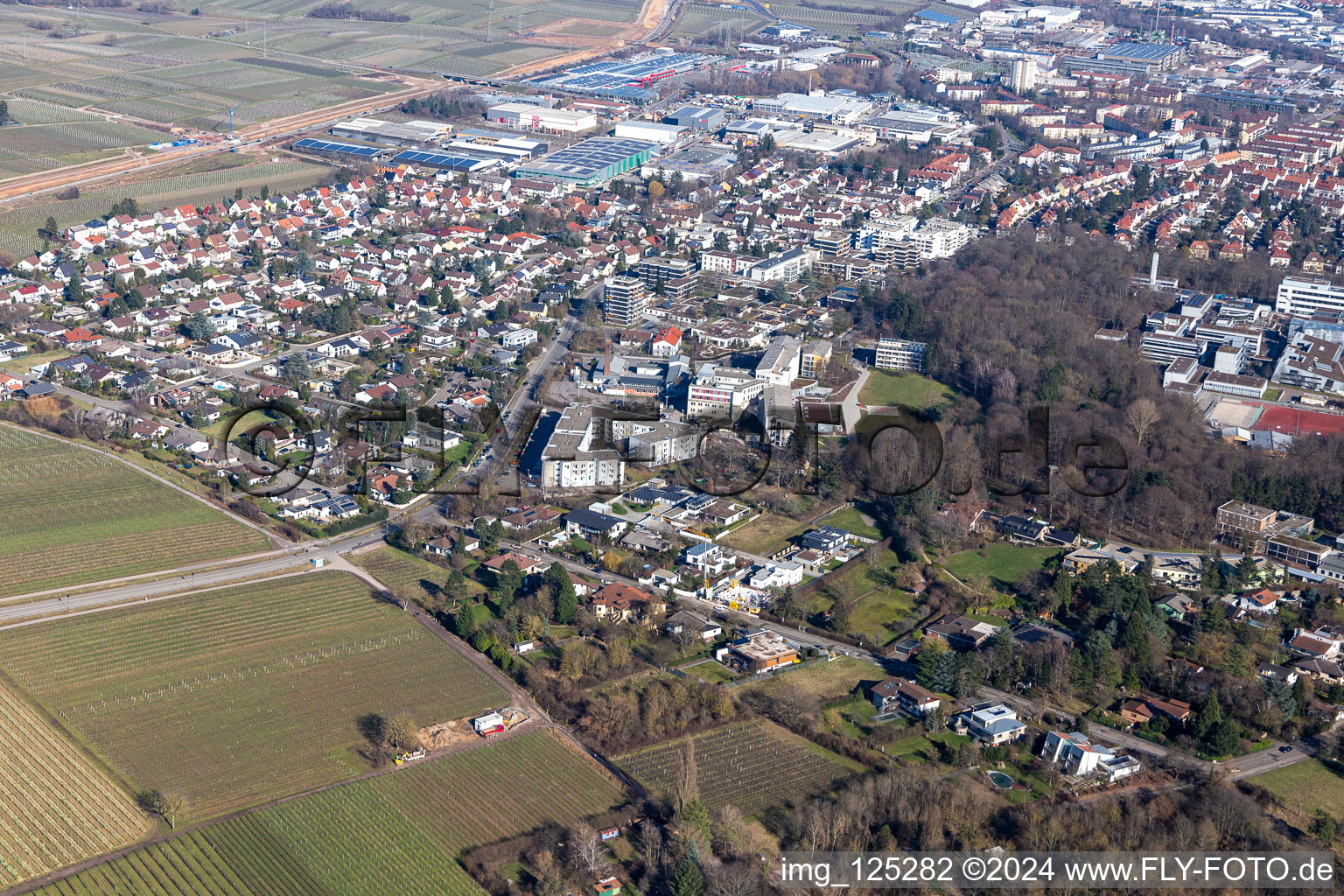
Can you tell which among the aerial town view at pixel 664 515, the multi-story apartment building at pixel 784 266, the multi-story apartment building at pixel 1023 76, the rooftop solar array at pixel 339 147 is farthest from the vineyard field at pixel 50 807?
the multi-story apartment building at pixel 1023 76

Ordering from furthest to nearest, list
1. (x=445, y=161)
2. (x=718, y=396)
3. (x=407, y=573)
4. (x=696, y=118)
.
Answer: (x=696, y=118)
(x=445, y=161)
(x=718, y=396)
(x=407, y=573)

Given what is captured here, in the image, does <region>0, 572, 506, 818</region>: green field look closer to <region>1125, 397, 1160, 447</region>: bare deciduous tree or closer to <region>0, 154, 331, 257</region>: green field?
<region>1125, 397, 1160, 447</region>: bare deciduous tree

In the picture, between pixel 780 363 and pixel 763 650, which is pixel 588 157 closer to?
pixel 780 363

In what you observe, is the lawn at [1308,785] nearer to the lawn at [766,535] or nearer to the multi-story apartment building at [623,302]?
the lawn at [766,535]

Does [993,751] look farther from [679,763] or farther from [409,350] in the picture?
[409,350]

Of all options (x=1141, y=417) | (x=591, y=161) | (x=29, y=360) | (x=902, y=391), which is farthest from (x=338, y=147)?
(x=1141, y=417)

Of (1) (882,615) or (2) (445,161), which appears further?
(2) (445,161)
